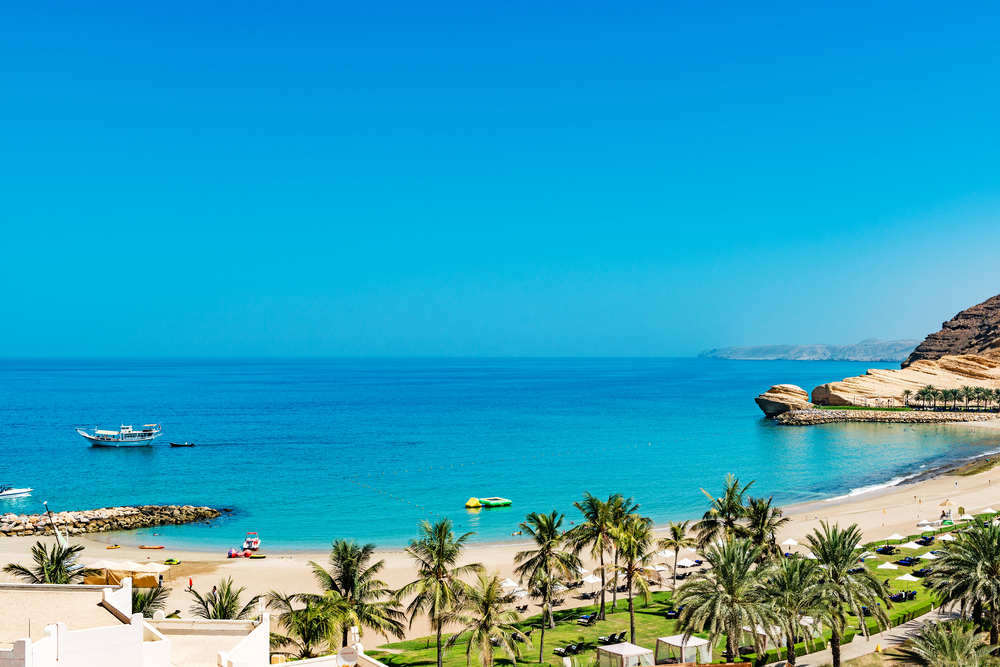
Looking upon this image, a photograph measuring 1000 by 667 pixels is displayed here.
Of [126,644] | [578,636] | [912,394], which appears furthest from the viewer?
[912,394]

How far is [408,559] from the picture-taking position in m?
54.4

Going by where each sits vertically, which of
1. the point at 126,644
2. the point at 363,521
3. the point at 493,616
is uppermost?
the point at 126,644

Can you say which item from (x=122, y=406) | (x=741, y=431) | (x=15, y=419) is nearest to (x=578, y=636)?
(x=741, y=431)

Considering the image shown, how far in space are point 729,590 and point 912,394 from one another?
15740cm

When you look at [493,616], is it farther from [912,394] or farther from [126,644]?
[912,394]

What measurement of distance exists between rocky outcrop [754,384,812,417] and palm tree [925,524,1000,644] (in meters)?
127

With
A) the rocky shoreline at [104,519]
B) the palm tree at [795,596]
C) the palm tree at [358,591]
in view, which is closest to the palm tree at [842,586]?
the palm tree at [795,596]

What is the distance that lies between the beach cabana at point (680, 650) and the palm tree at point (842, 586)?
5.31 metres

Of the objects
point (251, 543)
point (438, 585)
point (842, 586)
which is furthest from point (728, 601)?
point (251, 543)

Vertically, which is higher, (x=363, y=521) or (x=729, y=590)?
(x=729, y=590)

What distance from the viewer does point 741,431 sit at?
441 feet

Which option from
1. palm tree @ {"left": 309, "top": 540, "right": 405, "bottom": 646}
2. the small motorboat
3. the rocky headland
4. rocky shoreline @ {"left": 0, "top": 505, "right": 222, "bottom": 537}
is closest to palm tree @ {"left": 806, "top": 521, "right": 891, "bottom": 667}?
palm tree @ {"left": 309, "top": 540, "right": 405, "bottom": 646}

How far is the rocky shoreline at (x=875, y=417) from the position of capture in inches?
5541

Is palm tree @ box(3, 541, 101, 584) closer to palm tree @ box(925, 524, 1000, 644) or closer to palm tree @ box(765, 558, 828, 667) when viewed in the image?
palm tree @ box(765, 558, 828, 667)
